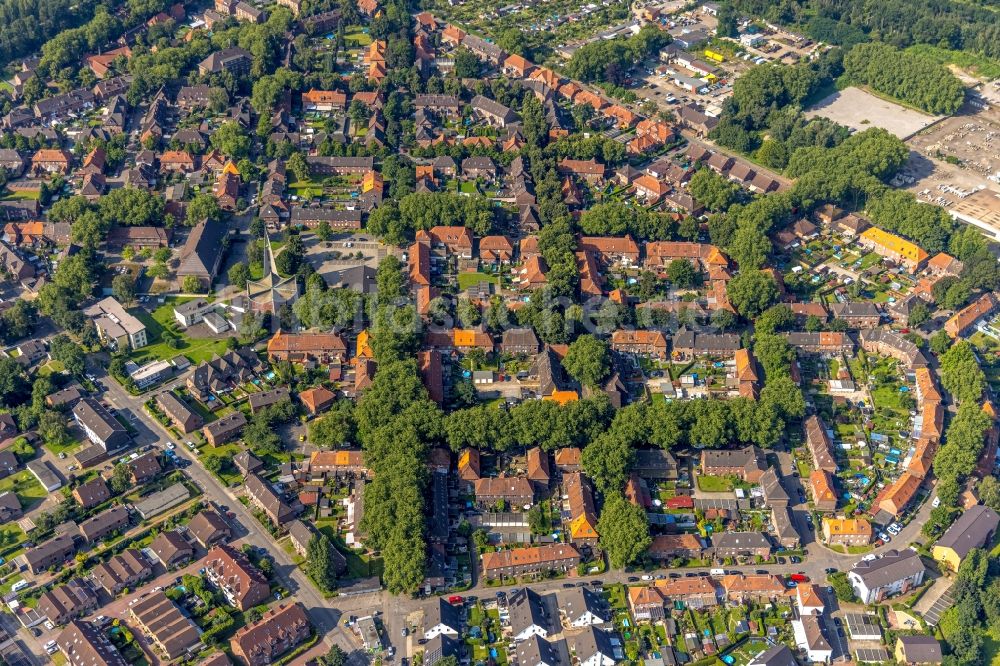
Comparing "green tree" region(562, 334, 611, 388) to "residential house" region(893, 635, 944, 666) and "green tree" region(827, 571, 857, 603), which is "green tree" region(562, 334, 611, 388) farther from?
"residential house" region(893, 635, 944, 666)

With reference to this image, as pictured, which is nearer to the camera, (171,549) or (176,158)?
(171,549)

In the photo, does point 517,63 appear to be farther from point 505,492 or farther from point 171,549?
point 171,549

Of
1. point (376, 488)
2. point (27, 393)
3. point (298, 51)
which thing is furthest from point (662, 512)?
point (298, 51)

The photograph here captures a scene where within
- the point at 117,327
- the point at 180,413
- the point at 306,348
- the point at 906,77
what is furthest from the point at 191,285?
the point at 906,77

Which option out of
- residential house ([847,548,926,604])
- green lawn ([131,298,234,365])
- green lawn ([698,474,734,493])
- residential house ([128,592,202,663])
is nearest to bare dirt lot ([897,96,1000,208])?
green lawn ([698,474,734,493])

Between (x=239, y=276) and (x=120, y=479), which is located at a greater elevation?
(x=239, y=276)

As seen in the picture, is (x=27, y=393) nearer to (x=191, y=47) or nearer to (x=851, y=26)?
(x=191, y=47)

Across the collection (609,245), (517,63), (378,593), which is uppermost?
(517,63)
